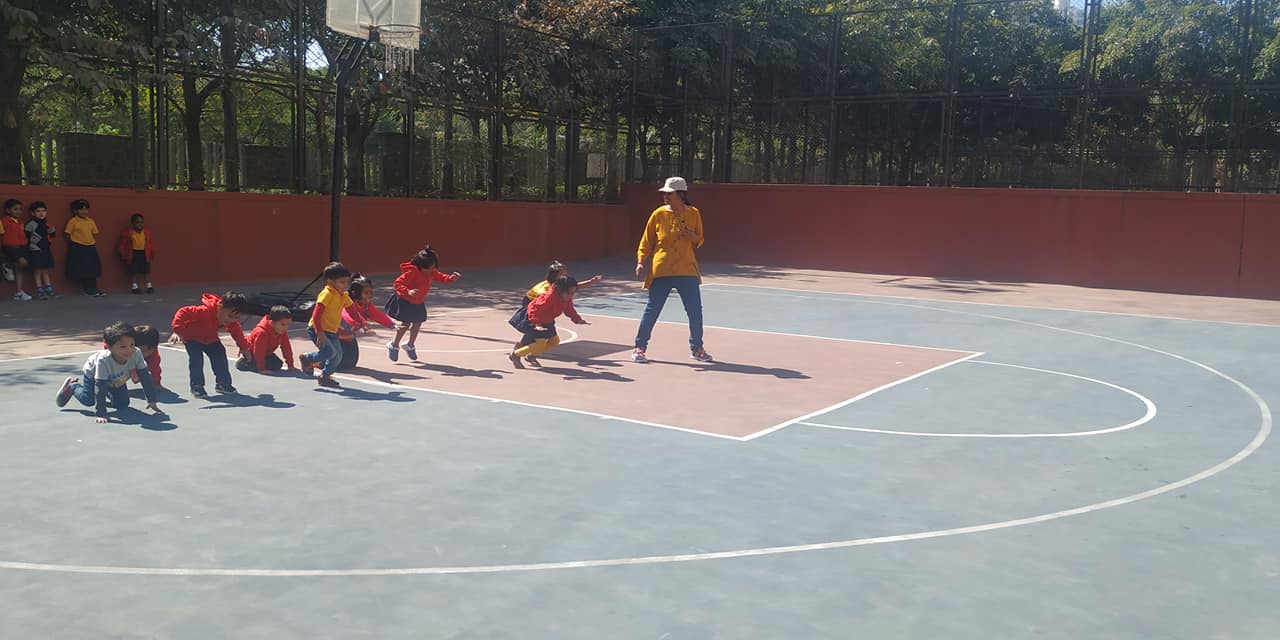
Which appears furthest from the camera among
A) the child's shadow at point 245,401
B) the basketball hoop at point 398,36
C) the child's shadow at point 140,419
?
the basketball hoop at point 398,36

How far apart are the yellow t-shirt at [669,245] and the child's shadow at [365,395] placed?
295 cm

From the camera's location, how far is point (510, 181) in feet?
77.5

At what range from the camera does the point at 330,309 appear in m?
8.68

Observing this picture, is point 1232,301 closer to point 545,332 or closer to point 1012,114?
point 1012,114

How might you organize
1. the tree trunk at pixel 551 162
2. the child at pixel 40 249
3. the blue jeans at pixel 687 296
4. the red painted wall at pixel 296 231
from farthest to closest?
the tree trunk at pixel 551 162, the red painted wall at pixel 296 231, the child at pixel 40 249, the blue jeans at pixel 687 296

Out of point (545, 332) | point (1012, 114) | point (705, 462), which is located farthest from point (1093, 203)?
point (705, 462)

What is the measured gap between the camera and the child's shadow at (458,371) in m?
9.29

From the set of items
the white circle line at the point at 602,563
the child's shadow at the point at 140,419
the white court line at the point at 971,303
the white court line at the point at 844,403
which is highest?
the white court line at the point at 971,303

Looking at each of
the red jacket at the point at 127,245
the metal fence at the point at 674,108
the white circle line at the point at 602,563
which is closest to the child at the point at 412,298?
the white circle line at the point at 602,563

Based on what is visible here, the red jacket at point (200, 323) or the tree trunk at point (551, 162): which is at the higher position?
the tree trunk at point (551, 162)

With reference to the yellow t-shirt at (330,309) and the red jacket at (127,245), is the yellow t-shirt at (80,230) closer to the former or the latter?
the red jacket at (127,245)

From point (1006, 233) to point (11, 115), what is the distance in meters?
18.1

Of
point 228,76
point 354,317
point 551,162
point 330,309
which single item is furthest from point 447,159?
point 330,309

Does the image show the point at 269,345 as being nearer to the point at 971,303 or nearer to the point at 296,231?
the point at 296,231
